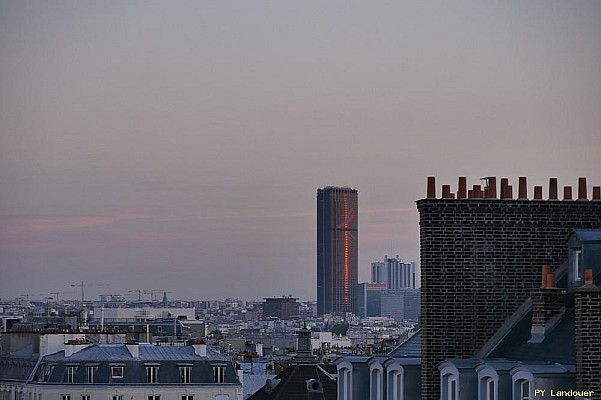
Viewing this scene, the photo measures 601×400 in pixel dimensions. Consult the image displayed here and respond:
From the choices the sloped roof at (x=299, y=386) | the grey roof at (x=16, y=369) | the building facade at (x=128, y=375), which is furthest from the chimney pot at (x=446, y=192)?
the grey roof at (x=16, y=369)

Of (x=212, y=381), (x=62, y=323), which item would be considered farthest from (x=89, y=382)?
(x=62, y=323)

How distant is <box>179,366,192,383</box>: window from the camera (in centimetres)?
8069

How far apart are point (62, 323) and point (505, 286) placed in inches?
4101

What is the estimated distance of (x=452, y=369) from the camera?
26.3m

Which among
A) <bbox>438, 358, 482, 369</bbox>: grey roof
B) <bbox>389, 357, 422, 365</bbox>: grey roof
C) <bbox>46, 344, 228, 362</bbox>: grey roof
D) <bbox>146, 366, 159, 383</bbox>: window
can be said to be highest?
<bbox>438, 358, 482, 369</bbox>: grey roof

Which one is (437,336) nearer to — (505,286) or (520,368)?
(505,286)

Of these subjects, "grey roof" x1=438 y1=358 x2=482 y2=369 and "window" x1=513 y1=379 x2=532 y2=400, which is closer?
"window" x1=513 y1=379 x2=532 y2=400

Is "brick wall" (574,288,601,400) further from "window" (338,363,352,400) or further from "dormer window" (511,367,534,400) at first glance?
"window" (338,363,352,400)

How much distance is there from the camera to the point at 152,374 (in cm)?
8062

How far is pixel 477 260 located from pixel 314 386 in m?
28.2

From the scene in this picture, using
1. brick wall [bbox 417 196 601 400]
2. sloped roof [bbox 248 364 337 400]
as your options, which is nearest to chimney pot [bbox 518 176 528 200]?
brick wall [bbox 417 196 601 400]

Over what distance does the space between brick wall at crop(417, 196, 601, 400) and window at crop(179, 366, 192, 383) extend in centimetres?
5258

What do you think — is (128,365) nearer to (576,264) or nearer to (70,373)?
(70,373)

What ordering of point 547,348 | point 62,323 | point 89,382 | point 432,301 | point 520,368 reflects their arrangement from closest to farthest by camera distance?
point 520,368 → point 547,348 → point 432,301 → point 89,382 → point 62,323
